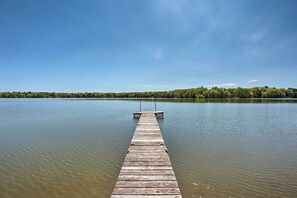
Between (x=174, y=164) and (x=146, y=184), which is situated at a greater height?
(x=146, y=184)

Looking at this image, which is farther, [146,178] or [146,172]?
[146,172]

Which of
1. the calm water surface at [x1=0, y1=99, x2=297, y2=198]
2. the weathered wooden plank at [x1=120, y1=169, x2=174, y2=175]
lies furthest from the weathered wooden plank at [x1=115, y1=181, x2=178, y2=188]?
the calm water surface at [x1=0, y1=99, x2=297, y2=198]

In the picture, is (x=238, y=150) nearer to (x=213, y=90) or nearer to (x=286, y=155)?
(x=286, y=155)

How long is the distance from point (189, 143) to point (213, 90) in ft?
280

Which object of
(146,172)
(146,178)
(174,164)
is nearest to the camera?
(146,178)

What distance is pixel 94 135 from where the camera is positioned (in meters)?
11.9

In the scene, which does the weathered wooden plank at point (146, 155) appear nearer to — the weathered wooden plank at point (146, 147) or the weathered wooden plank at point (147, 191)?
the weathered wooden plank at point (146, 147)

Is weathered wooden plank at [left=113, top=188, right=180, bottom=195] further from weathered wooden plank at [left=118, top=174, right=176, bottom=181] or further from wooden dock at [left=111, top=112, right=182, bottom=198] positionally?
weathered wooden plank at [left=118, top=174, right=176, bottom=181]

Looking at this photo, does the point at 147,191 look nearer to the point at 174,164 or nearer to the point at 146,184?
the point at 146,184

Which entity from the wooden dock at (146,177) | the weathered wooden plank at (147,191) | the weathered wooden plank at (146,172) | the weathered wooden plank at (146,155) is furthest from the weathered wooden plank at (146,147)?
the weathered wooden plank at (147,191)

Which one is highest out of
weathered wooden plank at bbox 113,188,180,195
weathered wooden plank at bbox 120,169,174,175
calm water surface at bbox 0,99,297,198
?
weathered wooden plank at bbox 113,188,180,195

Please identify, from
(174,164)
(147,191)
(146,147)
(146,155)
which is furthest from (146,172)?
(146,147)

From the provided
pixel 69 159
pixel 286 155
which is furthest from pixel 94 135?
pixel 286 155

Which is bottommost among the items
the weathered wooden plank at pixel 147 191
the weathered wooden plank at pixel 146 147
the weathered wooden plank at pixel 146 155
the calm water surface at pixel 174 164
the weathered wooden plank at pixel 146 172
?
the calm water surface at pixel 174 164
